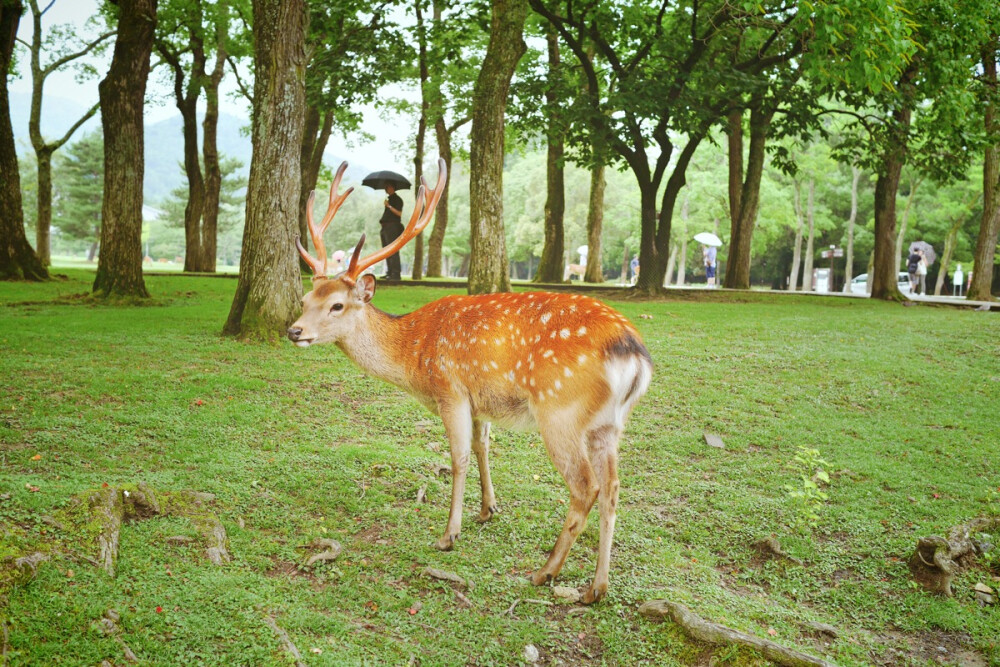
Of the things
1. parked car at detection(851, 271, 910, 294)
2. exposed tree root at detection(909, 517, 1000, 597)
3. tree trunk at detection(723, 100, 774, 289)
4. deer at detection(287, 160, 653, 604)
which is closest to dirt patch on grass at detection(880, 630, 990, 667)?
exposed tree root at detection(909, 517, 1000, 597)

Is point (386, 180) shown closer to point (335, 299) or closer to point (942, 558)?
point (335, 299)

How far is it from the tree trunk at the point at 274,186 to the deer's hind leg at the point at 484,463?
4968 mm

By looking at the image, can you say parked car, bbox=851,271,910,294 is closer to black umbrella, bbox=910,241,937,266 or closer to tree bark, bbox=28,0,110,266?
black umbrella, bbox=910,241,937,266

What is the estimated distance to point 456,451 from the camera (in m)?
4.77

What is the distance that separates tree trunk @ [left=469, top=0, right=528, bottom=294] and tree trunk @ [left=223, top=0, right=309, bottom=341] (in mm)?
3750

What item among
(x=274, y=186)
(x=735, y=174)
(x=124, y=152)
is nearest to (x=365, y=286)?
(x=274, y=186)

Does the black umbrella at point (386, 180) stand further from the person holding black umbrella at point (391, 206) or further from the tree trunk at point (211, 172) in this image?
the tree trunk at point (211, 172)

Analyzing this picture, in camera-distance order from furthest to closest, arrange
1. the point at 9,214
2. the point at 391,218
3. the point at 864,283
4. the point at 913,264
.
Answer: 1. the point at 864,283
2. the point at 913,264
3. the point at 391,218
4. the point at 9,214

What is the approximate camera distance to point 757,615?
4301 millimetres

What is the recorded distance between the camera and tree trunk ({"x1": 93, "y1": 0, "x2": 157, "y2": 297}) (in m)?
12.0

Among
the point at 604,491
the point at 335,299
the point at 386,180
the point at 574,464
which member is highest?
the point at 386,180

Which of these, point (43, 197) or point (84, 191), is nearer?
point (43, 197)

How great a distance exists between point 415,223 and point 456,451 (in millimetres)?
1605

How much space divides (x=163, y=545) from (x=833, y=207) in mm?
48949
